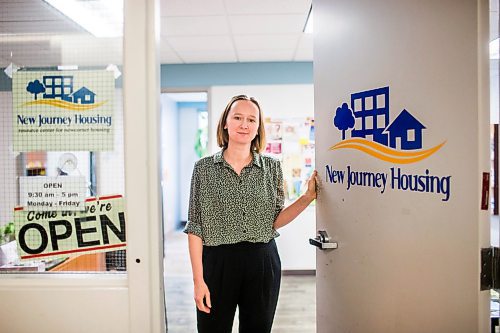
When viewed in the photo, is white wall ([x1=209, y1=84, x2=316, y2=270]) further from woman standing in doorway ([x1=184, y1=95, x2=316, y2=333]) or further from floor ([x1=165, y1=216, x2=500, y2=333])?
woman standing in doorway ([x1=184, y1=95, x2=316, y2=333])

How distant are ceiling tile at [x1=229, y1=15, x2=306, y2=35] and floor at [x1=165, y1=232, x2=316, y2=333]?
92.3 inches

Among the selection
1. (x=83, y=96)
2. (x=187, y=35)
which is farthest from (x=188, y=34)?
(x=83, y=96)

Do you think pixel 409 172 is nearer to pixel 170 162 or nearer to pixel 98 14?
pixel 98 14

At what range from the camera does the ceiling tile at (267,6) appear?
266 centimetres

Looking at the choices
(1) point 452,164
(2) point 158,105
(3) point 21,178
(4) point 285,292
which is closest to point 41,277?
(3) point 21,178

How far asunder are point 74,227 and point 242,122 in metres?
0.71

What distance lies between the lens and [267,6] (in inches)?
107

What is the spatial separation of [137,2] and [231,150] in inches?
25.0

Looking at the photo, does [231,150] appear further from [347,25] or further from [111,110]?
[347,25]

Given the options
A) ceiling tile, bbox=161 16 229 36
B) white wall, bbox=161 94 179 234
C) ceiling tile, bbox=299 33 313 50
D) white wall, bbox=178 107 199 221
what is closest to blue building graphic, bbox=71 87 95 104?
ceiling tile, bbox=161 16 229 36

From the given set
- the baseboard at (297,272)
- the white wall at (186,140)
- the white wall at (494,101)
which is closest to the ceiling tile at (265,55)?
the white wall at (494,101)

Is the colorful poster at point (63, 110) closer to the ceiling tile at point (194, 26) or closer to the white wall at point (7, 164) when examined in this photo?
the white wall at point (7, 164)

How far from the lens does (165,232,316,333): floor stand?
3.00 metres

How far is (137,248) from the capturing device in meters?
1.27
